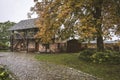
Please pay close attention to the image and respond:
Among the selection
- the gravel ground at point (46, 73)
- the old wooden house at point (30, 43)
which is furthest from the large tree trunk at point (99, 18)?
the old wooden house at point (30, 43)

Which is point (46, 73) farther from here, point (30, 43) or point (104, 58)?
point (30, 43)

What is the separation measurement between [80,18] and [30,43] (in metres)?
30.3

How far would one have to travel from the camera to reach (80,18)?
27234mm

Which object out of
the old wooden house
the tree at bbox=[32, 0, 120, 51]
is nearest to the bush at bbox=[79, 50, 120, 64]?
the tree at bbox=[32, 0, 120, 51]

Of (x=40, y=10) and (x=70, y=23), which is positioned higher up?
(x=40, y=10)

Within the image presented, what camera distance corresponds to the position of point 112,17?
26500 mm

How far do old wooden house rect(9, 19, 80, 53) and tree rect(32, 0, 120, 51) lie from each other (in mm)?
16435

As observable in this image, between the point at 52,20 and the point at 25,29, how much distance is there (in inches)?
1149

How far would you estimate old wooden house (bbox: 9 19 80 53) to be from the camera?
160 feet

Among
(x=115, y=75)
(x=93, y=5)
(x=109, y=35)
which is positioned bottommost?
(x=115, y=75)

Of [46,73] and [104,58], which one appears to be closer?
[46,73]

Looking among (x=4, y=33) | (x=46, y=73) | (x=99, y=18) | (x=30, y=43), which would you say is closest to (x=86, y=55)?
(x=99, y=18)

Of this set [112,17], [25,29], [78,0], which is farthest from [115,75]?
[25,29]

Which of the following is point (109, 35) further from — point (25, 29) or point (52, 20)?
point (25, 29)
